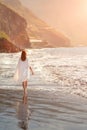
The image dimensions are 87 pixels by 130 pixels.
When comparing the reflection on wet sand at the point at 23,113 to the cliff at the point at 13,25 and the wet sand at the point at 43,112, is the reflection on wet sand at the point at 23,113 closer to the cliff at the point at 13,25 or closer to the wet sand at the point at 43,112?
the wet sand at the point at 43,112

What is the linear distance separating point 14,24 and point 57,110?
549ft

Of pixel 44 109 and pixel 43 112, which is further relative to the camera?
pixel 44 109

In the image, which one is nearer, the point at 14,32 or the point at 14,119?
the point at 14,119

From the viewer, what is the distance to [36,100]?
52.0 ft

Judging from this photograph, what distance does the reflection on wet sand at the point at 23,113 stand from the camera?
11.1m

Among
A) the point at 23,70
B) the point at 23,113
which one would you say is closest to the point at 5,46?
the point at 23,70

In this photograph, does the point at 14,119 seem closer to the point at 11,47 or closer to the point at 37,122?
the point at 37,122

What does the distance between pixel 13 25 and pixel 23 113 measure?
168297 millimetres

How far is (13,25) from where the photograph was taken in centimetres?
17912

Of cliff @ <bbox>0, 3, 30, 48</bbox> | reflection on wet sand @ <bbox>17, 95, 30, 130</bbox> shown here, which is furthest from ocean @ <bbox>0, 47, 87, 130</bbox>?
cliff @ <bbox>0, 3, 30, 48</bbox>

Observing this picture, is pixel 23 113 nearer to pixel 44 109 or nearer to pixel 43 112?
pixel 43 112

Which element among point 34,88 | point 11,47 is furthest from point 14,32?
point 34,88

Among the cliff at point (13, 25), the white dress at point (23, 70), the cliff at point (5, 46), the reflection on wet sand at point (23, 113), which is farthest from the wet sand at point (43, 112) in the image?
the cliff at point (13, 25)

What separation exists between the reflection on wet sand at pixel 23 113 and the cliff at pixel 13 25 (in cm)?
15406
